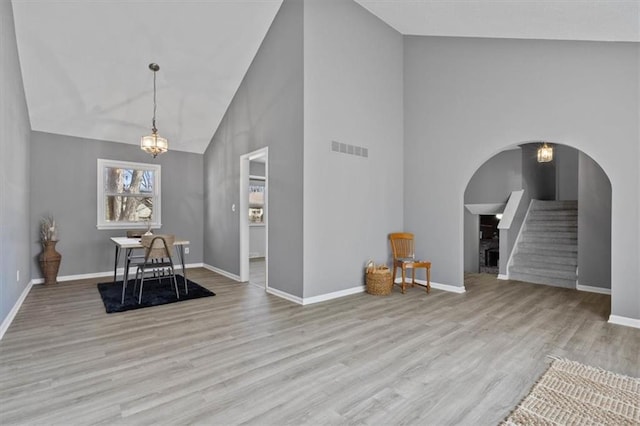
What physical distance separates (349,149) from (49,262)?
4.91 metres

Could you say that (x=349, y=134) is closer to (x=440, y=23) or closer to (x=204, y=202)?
(x=440, y=23)

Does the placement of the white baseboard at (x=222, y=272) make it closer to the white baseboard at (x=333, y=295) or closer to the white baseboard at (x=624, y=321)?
the white baseboard at (x=333, y=295)

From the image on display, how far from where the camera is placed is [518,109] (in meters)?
4.10

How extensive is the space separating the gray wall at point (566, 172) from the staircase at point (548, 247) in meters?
1.55

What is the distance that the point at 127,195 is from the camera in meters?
6.04

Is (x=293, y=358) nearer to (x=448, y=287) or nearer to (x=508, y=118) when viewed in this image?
(x=448, y=287)

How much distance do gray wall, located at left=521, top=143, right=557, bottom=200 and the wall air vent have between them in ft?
15.4

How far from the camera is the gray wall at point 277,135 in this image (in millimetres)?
4051

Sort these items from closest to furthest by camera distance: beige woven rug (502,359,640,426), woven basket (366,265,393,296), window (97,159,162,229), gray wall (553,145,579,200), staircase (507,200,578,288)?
beige woven rug (502,359,640,426), woven basket (366,265,393,296), staircase (507,200,578,288), window (97,159,162,229), gray wall (553,145,579,200)

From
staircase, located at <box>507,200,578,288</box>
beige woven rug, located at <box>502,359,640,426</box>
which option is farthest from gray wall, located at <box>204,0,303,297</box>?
staircase, located at <box>507,200,578,288</box>

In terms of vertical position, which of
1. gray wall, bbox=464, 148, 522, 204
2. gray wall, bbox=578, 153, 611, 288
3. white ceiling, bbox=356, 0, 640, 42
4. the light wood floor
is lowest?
the light wood floor

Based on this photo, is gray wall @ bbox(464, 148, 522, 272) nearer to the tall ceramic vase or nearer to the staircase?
the staircase

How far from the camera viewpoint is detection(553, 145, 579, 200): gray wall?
25.1 ft

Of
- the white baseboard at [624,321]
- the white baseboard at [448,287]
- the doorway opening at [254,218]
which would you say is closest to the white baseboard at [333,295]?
the doorway opening at [254,218]
